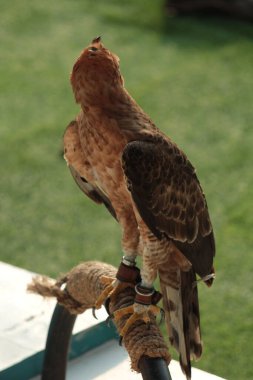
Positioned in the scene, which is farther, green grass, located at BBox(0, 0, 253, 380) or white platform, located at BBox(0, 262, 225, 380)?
green grass, located at BBox(0, 0, 253, 380)

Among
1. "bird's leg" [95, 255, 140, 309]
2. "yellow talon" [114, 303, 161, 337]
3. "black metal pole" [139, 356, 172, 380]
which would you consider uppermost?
"bird's leg" [95, 255, 140, 309]

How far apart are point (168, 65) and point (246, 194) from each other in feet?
7.50

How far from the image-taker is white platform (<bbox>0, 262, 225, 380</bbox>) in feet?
10.7

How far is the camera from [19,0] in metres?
9.27

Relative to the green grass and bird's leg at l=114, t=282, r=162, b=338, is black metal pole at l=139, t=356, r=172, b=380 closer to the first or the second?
bird's leg at l=114, t=282, r=162, b=338

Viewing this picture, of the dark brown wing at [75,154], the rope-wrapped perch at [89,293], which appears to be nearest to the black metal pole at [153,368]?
the rope-wrapped perch at [89,293]

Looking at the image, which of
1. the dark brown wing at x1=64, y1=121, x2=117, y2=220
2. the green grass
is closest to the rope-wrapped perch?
the dark brown wing at x1=64, y1=121, x2=117, y2=220

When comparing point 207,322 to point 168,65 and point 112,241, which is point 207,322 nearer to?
point 112,241

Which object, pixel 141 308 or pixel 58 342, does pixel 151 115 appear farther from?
pixel 141 308

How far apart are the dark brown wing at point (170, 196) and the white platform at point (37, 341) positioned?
0.86 metres

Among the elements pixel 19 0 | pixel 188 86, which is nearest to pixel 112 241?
pixel 188 86

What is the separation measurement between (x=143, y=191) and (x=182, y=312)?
0.36 meters

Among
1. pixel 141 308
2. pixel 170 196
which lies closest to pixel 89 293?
pixel 141 308

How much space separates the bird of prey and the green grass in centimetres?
175
